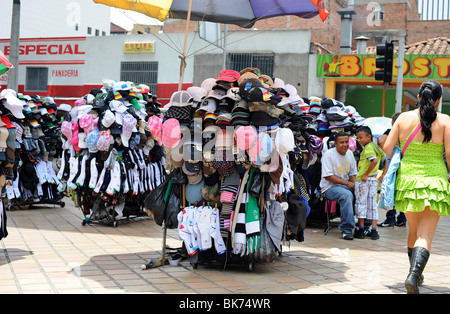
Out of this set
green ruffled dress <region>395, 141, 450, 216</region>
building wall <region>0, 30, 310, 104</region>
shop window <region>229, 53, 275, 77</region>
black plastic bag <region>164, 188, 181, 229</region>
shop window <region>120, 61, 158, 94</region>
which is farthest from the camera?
shop window <region>120, 61, 158, 94</region>

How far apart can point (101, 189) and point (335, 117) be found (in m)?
3.93

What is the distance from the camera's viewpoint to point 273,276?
5859 mm

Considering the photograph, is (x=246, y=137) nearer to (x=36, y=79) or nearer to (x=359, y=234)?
(x=359, y=234)

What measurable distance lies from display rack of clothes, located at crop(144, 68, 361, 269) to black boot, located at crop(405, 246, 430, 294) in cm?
144

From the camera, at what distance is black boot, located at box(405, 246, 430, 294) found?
490cm

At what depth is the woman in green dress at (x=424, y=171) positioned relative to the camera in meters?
5.17

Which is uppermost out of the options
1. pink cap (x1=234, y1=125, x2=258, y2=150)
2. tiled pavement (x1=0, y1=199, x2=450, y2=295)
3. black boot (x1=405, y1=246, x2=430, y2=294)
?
pink cap (x1=234, y1=125, x2=258, y2=150)

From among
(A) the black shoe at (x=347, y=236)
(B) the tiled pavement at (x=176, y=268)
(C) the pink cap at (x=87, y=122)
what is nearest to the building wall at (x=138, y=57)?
(A) the black shoe at (x=347, y=236)

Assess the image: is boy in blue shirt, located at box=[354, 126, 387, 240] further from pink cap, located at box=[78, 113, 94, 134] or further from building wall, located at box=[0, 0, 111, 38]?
building wall, located at box=[0, 0, 111, 38]

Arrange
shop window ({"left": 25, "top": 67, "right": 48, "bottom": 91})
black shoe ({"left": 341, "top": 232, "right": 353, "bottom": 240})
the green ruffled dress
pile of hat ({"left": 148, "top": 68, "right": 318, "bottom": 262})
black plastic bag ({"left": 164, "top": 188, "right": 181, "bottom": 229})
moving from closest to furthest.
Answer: the green ruffled dress
pile of hat ({"left": 148, "top": 68, "right": 318, "bottom": 262})
black plastic bag ({"left": 164, "top": 188, "right": 181, "bottom": 229})
black shoe ({"left": 341, "top": 232, "right": 353, "bottom": 240})
shop window ({"left": 25, "top": 67, "right": 48, "bottom": 91})

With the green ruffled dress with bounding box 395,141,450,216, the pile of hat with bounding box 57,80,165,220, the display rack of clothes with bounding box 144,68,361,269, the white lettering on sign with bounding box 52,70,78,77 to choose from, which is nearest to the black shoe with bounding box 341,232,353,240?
the display rack of clothes with bounding box 144,68,361,269

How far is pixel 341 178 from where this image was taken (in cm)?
899

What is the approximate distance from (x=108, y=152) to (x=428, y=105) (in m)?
5.40

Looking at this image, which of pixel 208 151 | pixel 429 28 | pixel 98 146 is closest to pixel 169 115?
pixel 208 151
